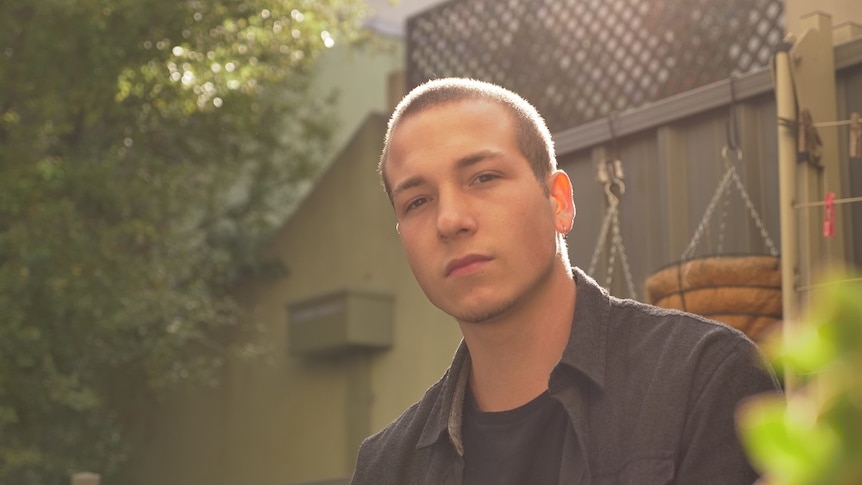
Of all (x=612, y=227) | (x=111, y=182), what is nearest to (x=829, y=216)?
(x=612, y=227)

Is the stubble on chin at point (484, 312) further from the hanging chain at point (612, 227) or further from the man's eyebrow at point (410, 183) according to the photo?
the hanging chain at point (612, 227)

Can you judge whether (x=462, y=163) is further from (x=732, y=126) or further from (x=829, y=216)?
(x=732, y=126)

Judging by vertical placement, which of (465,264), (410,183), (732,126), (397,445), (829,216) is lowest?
(397,445)

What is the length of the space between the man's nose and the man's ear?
0.20 metres

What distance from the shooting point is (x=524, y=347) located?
1.57 metres

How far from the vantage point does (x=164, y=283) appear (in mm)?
7625

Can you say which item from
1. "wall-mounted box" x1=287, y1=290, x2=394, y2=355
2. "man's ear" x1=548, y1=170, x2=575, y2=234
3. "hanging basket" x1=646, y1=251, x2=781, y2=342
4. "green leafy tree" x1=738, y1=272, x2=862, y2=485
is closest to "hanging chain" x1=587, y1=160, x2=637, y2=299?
"hanging basket" x1=646, y1=251, x2=781, y2=342

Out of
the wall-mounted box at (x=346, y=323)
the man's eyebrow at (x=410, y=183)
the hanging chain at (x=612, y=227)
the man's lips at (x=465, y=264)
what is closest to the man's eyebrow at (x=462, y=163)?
the man's eyebrow at (x=410, y=183)

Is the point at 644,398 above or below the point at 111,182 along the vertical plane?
below

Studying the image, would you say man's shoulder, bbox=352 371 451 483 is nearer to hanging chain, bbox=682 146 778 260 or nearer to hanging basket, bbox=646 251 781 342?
hanging basket, bbox=646 251 781 342

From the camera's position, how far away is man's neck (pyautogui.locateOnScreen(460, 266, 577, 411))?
5.11ft

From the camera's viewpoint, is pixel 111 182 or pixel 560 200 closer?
pixel 560 200

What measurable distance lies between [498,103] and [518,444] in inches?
18.1

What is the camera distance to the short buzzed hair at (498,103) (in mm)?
1646
